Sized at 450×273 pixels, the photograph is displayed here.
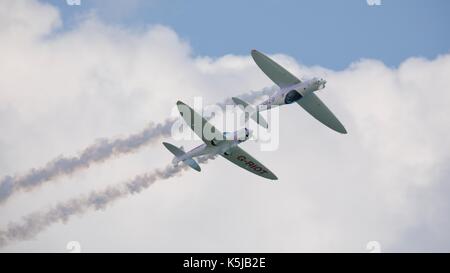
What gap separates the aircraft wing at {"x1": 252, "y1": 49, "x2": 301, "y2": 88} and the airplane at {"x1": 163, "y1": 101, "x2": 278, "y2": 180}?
6.47 metres

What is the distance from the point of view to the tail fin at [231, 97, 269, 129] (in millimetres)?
69500

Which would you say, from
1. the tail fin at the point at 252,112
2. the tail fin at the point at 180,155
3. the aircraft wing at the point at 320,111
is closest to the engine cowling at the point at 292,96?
the aircraft wing at the point at 320,111

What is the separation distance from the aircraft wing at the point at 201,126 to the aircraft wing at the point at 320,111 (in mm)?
10946

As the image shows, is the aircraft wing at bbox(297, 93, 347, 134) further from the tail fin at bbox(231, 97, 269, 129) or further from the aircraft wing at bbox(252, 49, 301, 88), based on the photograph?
the tail fin at bbox(231, 97, 269, 129)

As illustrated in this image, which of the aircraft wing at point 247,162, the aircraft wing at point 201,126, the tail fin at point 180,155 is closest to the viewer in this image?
the aircraft wing at point 201,126

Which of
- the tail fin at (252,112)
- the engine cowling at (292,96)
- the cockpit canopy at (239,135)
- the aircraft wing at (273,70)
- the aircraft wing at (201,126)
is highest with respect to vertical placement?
the aircraft wing at (273,70)

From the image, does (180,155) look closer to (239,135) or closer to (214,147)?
(214,147)

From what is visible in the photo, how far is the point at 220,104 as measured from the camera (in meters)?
73.2

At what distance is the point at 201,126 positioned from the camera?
6334 cm

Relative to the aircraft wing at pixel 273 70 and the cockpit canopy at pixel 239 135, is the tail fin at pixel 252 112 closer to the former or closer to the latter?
the aircraft wing at pixel 273 70

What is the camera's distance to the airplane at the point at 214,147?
6288 centimetres

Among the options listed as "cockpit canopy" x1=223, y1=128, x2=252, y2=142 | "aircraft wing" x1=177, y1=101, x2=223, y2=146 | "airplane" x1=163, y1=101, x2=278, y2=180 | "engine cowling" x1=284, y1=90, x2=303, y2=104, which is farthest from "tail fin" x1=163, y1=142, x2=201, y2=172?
"engine cowling" x1=284, y1=90, x2=303, y2=104
